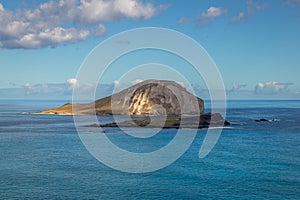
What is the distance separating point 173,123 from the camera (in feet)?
553

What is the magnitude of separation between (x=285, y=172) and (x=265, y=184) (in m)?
11.5

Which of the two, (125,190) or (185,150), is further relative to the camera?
(185,150)

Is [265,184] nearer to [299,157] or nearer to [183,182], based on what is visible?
[183,182]

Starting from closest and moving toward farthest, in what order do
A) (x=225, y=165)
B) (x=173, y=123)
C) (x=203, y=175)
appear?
(x=203, y=175), (x=225, y=165), (x=173, y=123)

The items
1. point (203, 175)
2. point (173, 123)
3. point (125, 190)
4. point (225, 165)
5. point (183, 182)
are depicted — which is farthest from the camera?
point (173, 123)

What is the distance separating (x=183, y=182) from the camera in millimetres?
62344

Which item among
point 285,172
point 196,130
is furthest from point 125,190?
point 196,130

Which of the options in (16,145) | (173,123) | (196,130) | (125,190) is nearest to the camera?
(125,190)

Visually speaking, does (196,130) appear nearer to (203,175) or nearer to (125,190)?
(203,175)

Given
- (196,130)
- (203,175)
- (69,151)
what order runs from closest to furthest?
1. (203,175)
2. (69,151)
3. (196,130)

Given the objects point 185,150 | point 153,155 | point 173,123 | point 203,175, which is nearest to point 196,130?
point 173,123

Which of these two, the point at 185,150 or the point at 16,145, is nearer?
the point at 185,150

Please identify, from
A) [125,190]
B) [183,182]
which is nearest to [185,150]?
[183,182]

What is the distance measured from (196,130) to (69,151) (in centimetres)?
6612
